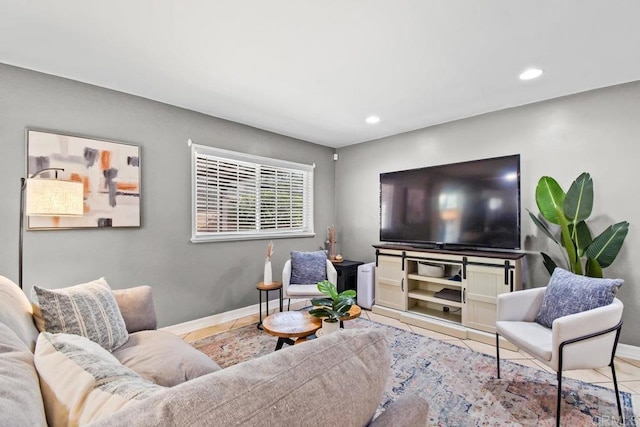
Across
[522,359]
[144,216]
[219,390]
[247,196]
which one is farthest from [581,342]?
[144,216]

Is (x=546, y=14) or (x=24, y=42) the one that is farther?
(x=24, y=42)

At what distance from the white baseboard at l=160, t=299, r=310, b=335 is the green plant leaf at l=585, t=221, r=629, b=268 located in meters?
3.21

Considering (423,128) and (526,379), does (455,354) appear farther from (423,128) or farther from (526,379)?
(423,128)

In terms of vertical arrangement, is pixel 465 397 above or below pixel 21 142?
below

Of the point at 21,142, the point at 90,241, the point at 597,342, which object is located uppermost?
the point at 21,142

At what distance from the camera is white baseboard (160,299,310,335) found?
3.13 meters

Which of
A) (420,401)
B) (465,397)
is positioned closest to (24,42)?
(420,401)

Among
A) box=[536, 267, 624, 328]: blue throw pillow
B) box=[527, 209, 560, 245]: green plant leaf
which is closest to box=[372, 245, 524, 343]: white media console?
box=[527, 209, 560, 245]: green plant leaf

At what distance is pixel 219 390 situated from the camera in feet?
1.68

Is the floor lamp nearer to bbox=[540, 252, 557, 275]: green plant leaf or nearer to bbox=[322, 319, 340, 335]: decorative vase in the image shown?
bbox=[322, 319, 340, 335]: decorative vase

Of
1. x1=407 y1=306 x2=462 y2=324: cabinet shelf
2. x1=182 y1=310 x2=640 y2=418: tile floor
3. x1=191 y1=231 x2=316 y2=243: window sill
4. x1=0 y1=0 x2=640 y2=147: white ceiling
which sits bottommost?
x1=182 y1=310 x2=640 y2=418: tile floor

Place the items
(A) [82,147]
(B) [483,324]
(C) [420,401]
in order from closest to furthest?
(C) [420,401], (A) [82,147], (B) [483,324]

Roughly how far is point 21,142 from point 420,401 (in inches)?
130

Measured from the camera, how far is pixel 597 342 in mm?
1763
